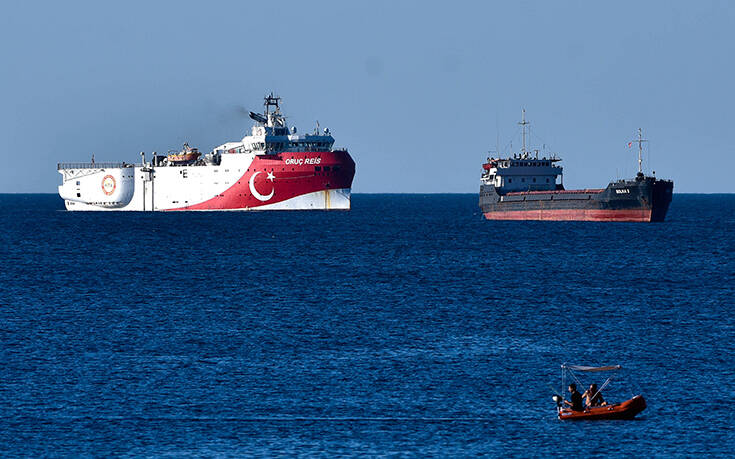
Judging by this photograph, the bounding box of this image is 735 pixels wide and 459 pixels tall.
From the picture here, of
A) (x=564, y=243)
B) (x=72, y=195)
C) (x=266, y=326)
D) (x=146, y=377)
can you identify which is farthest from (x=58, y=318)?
(x=72, y=195)

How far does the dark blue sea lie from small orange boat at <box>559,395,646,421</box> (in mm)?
423

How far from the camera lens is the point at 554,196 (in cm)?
14475

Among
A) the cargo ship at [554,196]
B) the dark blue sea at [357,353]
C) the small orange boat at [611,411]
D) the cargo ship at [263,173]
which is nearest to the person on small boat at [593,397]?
the small orange boat at [611,411]

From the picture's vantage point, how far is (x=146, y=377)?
43.9 metres

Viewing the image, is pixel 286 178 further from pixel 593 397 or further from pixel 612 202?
pixel 593 397

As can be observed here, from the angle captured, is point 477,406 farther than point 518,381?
No

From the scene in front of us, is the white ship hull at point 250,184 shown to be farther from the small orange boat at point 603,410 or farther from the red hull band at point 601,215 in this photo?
the small orange boat at point 603,410

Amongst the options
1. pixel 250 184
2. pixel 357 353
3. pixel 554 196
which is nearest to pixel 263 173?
pixel 250 184

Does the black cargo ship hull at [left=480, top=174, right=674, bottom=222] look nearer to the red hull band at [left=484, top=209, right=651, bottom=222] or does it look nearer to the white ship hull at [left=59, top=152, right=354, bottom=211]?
the red hull band at [left=484, top=209, right=651, bottom=222]

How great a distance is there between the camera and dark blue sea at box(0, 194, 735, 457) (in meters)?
35.2

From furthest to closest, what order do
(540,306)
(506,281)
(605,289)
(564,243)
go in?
1. (564,243)
2. (506,281)
3. (605,289)
4. (540,306)

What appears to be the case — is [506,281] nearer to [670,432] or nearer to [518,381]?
[518,381]

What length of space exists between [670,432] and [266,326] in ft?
91.9

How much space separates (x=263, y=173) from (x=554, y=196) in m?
44.6
